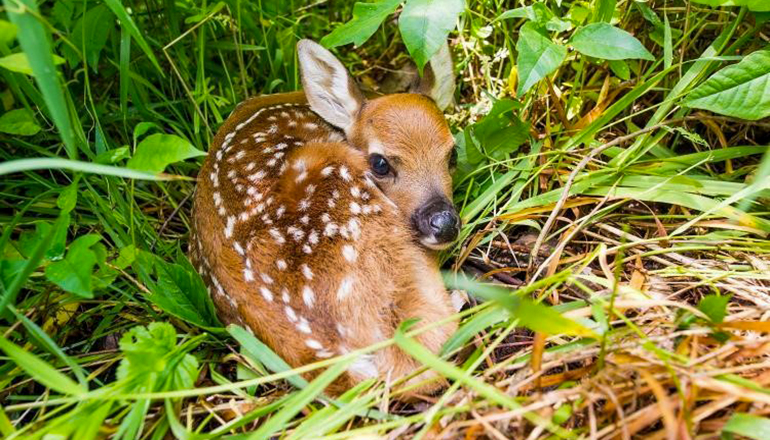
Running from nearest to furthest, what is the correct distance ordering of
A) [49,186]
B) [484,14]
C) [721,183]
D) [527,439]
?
[527,439] → [721,183] → [49,186] → [484,14]

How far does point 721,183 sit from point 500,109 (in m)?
0.80

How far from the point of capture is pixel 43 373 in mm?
1639

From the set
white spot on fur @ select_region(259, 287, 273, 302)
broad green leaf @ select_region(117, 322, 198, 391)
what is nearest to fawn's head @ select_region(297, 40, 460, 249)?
white spot on fur @ select_region(259, 287, 273, 302)

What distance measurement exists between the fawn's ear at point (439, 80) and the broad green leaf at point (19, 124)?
152cm

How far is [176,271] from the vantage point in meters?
2.01

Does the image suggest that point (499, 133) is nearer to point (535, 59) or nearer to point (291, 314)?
point (535, 59)

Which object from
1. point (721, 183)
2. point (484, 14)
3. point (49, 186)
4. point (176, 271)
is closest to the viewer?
point (176, 271)

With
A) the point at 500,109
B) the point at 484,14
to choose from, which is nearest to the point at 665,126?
the point at 500,109

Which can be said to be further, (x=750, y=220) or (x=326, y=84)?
(x=326, y=84)

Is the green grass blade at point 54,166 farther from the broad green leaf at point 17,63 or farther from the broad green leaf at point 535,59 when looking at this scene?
the broad green leaf at point 535,59

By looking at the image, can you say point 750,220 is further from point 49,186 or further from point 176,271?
point 49,186

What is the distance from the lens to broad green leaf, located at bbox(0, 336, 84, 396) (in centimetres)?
160

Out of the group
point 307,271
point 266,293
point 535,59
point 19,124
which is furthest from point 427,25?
point 19,124

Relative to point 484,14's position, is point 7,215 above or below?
below
